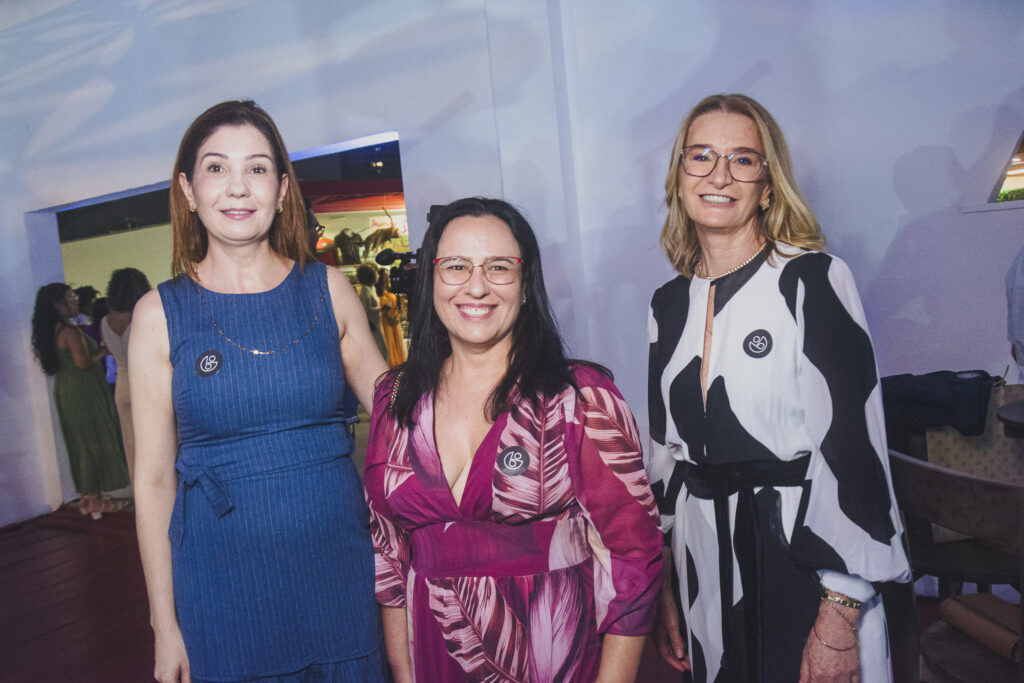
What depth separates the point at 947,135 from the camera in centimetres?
289

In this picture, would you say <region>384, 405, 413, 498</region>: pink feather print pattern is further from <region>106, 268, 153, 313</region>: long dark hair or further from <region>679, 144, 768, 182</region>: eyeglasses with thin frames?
<region>106, 268, 153, 313</region>: long dark hair

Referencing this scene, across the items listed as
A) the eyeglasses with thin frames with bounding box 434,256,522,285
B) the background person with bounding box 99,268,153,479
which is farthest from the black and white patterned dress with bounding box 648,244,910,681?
the background person with bounding box 99,268,153,479

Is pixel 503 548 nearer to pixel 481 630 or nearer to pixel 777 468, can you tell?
pixel 481 630

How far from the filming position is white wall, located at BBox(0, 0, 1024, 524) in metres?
2.90

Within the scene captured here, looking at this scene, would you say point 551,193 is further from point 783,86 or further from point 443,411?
point 443,411

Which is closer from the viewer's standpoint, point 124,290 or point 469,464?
point 469,464

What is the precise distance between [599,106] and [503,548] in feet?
9.46

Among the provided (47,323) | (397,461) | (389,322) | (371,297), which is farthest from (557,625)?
(389,322)

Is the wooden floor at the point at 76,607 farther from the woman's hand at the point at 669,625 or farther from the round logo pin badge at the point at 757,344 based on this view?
the round logo pin badge at the point at 757,344

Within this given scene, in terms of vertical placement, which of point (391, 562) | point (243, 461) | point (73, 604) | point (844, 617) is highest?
point (243, 461)

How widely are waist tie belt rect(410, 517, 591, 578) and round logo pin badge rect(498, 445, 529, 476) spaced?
94 mm

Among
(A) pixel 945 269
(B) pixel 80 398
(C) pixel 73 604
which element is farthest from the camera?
(B) pixel 80 398

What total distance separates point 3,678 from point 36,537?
2.26 m

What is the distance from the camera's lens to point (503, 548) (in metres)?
1.19
